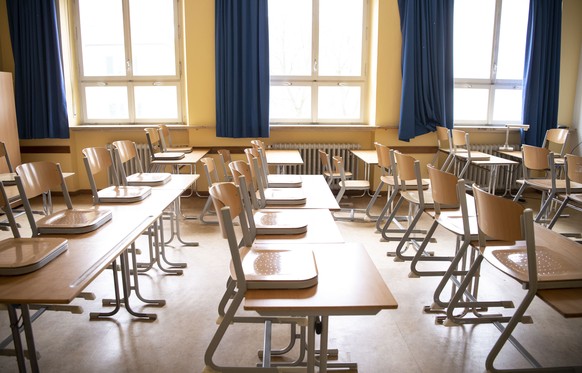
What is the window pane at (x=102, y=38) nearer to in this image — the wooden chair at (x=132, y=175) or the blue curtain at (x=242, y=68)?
the blue curtain at (x=242, y=68)

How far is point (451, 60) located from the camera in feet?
19.2

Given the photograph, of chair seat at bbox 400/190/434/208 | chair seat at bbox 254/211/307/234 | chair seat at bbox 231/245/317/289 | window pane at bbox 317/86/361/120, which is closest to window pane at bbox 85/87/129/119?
window pane at bbox 317/86/361/120

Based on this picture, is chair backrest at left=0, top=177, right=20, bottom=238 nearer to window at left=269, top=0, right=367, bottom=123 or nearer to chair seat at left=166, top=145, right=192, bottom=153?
chair seat at left=166, top=145, right=192, bottom=153

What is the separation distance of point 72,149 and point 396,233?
4184 millimetres

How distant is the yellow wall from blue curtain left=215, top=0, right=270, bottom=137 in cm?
16

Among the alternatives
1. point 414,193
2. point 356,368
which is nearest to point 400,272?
point 414,193

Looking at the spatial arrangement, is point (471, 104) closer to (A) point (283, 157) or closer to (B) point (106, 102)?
(A) point (283, 157)

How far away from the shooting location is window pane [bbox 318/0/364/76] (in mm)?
5996

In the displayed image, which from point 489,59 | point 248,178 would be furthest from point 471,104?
point 248,178

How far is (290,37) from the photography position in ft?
19.8

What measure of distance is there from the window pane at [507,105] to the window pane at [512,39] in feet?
0.65

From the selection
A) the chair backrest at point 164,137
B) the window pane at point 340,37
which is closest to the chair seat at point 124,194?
the chair backrest at point 164,137

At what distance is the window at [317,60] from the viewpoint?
598 cm

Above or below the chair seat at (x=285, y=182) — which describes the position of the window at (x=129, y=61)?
above
